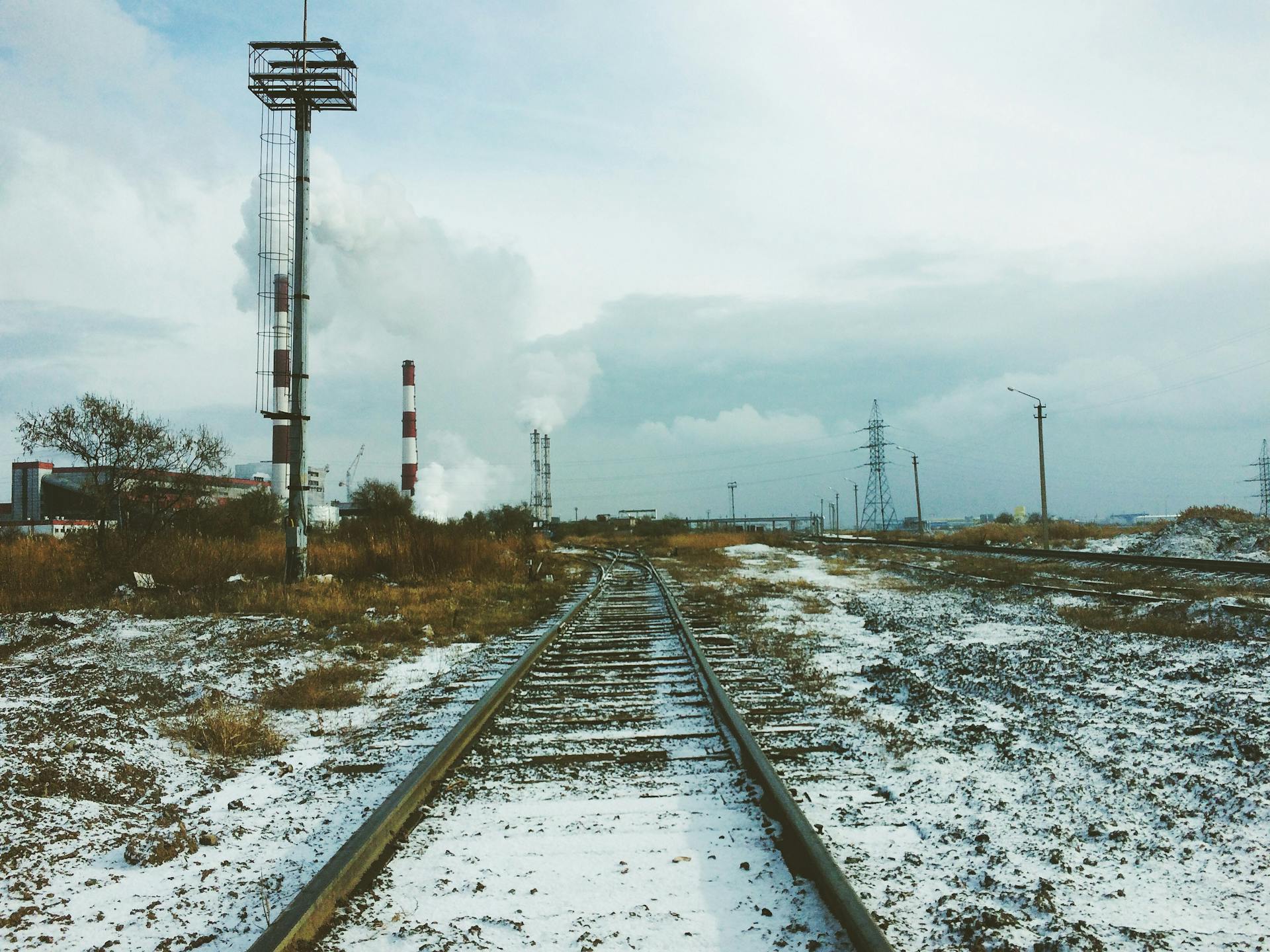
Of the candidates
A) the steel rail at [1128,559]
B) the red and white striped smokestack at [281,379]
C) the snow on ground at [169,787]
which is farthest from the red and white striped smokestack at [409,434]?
the snow on ground at [169,787]

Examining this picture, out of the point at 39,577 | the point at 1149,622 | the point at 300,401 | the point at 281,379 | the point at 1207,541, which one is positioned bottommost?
the point at 1149,622

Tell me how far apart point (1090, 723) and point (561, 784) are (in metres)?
3.73

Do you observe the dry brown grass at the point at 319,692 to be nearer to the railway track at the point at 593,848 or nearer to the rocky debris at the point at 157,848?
the railway track at the point at 593,848

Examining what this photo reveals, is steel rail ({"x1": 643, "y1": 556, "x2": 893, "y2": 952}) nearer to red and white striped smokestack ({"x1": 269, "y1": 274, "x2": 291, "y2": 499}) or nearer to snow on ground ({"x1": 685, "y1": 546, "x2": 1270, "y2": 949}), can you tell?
snow on ground ({"x1": 685, "y1": 546, "x2": 1270, "y2": 949})

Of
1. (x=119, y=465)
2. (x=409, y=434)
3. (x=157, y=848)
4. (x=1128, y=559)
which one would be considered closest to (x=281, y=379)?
(x=409, y=434)

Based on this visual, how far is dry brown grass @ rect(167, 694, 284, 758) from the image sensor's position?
5.45 m

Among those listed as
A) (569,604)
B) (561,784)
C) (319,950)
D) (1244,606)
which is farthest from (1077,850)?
(569,604)

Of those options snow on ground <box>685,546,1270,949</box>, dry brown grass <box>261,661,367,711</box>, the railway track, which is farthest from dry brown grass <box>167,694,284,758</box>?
snow on ground <box>685,546,1270,949</box>

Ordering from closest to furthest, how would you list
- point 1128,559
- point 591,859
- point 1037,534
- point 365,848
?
point 365,848, point 591,859, point 1128,559, point 1037,534

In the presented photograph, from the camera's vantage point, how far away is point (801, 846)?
3.35 metres

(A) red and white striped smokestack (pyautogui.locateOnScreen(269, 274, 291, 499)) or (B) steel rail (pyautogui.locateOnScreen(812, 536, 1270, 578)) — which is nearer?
(B) steel rail (pyautogui.locateOnScreen(812, 536, 1270, 578))

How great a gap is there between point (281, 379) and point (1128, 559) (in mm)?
35749

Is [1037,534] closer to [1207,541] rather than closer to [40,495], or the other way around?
[1207,541]

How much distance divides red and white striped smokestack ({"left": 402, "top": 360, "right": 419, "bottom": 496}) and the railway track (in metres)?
45.0
